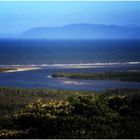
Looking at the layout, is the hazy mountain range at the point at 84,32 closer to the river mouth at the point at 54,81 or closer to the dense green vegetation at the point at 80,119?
the river mouth at the point at 54,81

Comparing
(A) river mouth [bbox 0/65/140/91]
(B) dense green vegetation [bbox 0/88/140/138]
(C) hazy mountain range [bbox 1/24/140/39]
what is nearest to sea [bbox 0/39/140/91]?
(A) river mouth [bbox 0/65/140/91]

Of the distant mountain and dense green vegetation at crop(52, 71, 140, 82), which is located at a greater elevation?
the distant mountain

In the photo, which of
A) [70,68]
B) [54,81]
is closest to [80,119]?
[54,81]

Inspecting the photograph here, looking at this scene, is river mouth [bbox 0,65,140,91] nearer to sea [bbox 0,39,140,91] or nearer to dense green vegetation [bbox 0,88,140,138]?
sea [bbox 0,39,140,91]

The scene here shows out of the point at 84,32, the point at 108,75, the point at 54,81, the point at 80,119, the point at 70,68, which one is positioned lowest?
the point at 80,119

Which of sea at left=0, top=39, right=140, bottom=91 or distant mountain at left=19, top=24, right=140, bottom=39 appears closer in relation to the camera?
distant mountain at left=19, top=24, right=140, bottom=39

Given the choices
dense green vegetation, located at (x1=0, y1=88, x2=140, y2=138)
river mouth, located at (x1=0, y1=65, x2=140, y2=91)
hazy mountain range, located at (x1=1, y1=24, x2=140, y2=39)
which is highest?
hazy mountain range, located at (x1=1, y1=24, x2=140, y2=39)

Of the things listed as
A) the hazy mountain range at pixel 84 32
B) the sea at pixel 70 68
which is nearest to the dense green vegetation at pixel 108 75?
the sea at pixel 70 68

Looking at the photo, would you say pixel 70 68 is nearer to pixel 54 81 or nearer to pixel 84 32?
pixel 54 81

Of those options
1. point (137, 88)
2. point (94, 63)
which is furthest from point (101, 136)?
point (94, 63)
